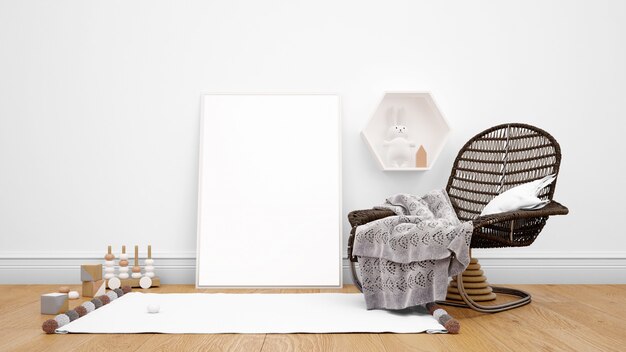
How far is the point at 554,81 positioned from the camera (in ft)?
11.0

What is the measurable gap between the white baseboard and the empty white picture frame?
0.71 feet

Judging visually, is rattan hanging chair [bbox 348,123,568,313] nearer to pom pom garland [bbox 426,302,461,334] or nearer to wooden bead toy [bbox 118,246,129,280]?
pom pom garland [bbox 426,302,461,334]

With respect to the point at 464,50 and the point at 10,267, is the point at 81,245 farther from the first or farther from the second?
the point at 464,50

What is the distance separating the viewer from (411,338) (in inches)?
75.0

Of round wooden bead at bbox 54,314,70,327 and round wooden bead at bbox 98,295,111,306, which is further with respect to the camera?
round wooden bead at bbox 98,295,111,306

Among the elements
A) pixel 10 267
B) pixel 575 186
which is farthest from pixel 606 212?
pixel 10 267

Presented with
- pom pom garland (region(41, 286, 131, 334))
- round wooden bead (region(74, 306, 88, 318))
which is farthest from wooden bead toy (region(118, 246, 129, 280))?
round wooden bead (region(74, 306, 88, 318))

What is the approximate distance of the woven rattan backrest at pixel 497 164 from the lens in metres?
2.76

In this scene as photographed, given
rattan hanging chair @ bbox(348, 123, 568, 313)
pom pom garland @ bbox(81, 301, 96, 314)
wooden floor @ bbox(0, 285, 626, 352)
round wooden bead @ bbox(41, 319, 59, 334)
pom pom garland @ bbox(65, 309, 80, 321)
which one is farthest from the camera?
rattan hanging chair @ bbox(348, 123, 568, 313)

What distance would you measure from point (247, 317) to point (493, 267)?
5.47 feet

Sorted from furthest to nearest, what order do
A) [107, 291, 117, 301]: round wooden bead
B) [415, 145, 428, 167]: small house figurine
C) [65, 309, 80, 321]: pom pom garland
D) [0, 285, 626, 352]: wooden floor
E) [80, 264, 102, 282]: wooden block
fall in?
1. [415, 145, 428, 167]: small house figurine
2. [80, 264, 102, 282]: wooden block
3. [107, 291, 117, 301]: round wooden bead
4. [65, 309, 80, 321]: pom pom garland
5. [0, 285, 626, 352]: wooden floor

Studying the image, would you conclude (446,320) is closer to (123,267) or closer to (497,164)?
(497,164)

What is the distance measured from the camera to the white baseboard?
323cm

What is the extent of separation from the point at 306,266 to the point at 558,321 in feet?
4.44
